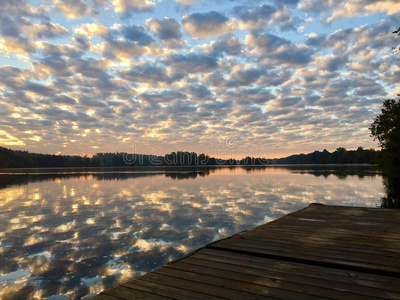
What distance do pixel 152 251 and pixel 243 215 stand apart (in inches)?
293

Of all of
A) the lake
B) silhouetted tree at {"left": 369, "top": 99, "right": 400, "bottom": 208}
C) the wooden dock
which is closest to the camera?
the wooden dock

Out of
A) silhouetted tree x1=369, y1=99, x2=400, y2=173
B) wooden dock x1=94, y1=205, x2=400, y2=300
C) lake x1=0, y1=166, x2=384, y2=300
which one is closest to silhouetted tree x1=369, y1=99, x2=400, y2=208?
silhouetted tree x1=369, y1=99, x2=400, y2=173

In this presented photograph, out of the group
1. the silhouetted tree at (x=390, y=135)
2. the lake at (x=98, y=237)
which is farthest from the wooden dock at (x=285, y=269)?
the silhouetted tree at (x=390, y=135)

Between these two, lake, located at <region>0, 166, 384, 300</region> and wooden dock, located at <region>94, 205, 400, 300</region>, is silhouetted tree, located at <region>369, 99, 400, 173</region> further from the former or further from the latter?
wooden dock, located at <region>94, 205, 400, 300</region>

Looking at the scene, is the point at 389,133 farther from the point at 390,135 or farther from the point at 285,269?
the point at 285,269

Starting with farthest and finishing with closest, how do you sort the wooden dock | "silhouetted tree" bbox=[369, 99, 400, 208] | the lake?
"silhouetted tree" bbox=[369, 99, 400, 208], the lake, the wooden dock

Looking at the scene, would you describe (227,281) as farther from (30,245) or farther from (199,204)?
(199,204)

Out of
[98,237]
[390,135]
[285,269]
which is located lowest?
[98,237]

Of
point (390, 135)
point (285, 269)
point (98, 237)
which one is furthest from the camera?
point (390, 135)

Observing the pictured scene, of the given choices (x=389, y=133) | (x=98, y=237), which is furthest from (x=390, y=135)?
(x=98, y=237)

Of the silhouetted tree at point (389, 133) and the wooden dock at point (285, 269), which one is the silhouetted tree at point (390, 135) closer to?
the silhouetted tree at point (389, 133)

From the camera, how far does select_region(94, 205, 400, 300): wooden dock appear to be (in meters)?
3.95

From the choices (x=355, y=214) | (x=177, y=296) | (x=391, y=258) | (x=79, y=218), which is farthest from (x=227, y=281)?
(x=79, y=218)

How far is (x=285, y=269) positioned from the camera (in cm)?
490
